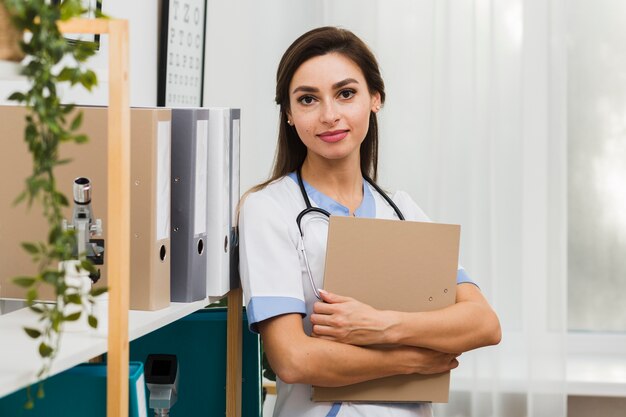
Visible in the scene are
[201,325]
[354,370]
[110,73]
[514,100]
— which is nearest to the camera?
[110,73]

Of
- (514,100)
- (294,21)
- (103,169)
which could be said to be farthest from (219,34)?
(103,169)

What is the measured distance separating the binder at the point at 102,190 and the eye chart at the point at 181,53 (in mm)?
977

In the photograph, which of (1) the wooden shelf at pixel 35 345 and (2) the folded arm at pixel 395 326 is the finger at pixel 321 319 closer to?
(2) the folded arm at pixel 395 326

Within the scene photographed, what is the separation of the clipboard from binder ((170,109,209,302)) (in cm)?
24

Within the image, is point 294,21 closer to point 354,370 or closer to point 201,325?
point 201,325

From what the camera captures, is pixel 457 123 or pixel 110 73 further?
pixel 457 123

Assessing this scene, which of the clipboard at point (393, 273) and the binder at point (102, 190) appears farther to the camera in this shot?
the clipboard at point (393, 273)

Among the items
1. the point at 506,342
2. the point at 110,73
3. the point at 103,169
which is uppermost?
the point at 110,73

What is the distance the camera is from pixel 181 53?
96.5 inches

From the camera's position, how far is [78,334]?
112 cm

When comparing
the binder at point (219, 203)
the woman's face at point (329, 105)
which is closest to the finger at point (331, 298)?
the binder at point (219, 203)

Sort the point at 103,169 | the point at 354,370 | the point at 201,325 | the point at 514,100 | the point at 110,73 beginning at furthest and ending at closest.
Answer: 1. the point at 514,100
2. the point at 201,325
3. the point at 354,370
4. the point at 103,169
5. the point at 110,73

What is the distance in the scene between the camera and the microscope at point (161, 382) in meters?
1.42

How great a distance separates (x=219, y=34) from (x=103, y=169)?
1452mm
